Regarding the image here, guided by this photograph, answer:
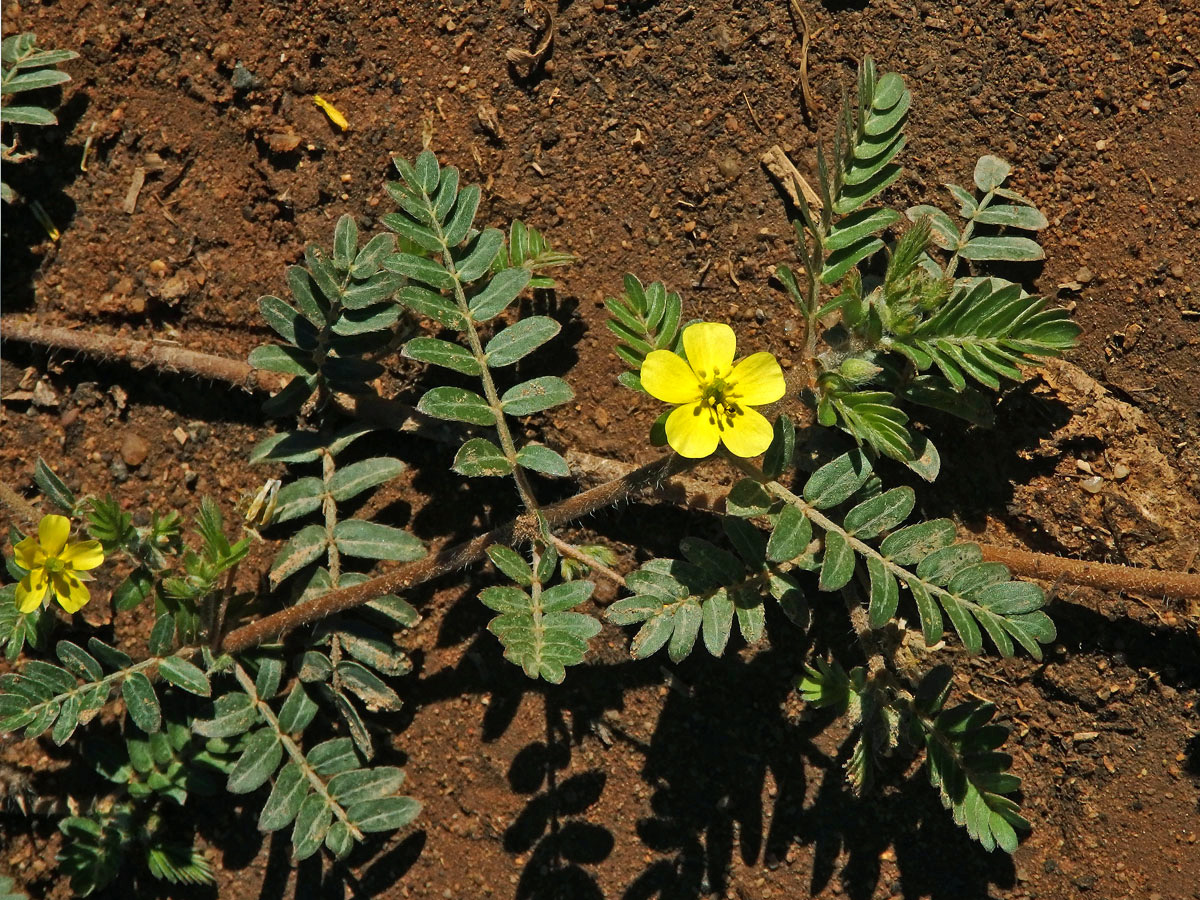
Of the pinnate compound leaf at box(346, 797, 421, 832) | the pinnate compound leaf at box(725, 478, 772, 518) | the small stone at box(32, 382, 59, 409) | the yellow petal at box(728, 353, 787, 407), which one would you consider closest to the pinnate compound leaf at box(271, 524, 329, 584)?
the pinnate compound leaf at box(346, 797, 421, 832)

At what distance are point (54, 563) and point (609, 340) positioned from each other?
193 cm

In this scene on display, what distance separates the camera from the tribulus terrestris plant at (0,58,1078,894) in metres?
2.77

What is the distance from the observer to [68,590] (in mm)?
3100

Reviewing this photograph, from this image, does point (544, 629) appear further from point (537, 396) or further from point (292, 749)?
point (292, 749)

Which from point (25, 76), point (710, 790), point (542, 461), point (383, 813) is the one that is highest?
point (25, 76)

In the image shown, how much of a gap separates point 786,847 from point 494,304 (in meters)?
2.12

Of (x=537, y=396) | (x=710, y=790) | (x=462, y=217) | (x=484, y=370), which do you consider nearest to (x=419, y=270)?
(x=462, y=217)

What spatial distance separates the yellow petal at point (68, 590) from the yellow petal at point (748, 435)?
1945mm

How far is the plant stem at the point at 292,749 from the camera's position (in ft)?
10.3

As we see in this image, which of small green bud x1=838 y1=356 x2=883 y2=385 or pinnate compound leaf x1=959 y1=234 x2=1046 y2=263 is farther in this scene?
pinnate compound leaf x1=959 y1=234 x2=1046 y2=263

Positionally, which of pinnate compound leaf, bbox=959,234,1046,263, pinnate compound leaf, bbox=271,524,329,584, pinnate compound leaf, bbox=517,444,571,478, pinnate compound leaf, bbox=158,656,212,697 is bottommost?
pinnate compound leaf, bbox=158,656,212,697

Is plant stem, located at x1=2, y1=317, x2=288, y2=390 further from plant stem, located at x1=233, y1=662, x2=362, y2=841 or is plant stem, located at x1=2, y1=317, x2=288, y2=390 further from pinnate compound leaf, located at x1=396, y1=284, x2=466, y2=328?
plant stem, located at x1=233, y1=662, x2=362, y2=841

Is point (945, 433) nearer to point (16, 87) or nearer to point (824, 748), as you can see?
Result: point (824, 748)

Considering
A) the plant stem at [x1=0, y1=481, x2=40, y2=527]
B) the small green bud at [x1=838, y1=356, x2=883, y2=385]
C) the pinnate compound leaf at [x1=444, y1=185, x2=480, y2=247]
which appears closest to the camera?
the small green bud at [x1=838, y1=356, x2=883, y2=385]
